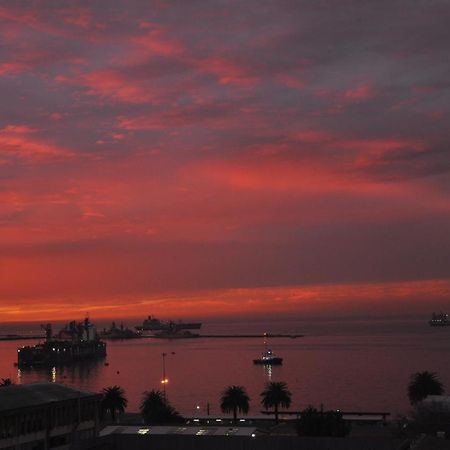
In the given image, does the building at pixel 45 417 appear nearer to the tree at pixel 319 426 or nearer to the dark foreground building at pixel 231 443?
the dark foreground building at pixel 231 443

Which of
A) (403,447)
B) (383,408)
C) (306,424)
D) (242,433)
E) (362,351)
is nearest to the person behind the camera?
(403,447)

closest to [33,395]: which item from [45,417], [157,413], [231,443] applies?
[45,417]

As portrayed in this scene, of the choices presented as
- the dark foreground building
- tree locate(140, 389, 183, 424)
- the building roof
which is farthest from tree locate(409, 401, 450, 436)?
the building roof

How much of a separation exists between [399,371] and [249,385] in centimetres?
2486

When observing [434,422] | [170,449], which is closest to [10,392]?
[170,449]

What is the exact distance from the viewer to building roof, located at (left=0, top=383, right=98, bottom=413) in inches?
981

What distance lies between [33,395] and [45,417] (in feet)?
3.04

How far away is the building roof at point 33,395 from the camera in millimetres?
24922

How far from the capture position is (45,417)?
1017 inches

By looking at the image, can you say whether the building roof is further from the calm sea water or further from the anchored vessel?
the anchored vessel

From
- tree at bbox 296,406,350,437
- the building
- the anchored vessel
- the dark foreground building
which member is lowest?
the anchored vessel

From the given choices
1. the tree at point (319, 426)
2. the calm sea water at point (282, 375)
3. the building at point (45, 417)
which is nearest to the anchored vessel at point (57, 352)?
the calm sea water at point (282, 375)

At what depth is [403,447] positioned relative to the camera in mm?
24281

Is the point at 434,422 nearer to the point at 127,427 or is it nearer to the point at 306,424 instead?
the point at 306,424
